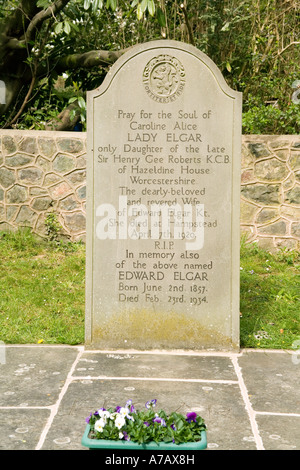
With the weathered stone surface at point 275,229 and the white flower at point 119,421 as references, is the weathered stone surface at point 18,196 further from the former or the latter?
the white flower at point 119,421

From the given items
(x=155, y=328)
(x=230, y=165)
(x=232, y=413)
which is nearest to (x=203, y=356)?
(x=155, y=328)

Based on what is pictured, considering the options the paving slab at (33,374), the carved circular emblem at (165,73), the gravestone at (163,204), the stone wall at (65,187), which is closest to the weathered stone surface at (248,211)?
the stone wall at (65,187)

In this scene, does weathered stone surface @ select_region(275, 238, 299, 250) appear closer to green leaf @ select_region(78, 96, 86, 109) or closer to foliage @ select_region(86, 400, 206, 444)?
green leaf @ select_region(78, 96, 86, 109)

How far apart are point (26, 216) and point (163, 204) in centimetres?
341

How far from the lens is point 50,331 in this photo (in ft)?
15.8

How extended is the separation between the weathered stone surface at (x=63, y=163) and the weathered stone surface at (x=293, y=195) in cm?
247

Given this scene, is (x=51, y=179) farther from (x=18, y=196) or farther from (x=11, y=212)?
(x=11, y=212)

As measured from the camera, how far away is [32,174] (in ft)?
24.4

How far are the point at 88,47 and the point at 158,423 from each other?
731cm

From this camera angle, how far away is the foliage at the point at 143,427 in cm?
256

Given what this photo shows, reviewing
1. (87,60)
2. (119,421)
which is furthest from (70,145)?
(119,421)
